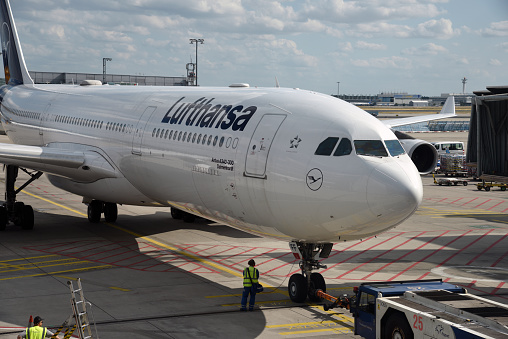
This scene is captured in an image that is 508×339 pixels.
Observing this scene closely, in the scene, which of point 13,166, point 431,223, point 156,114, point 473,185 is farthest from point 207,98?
point 473,185

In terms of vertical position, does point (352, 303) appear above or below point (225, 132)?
below

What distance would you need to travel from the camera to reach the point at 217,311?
699 inches

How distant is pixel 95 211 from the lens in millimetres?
31125

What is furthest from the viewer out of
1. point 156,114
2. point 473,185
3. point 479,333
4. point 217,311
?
point 473,185

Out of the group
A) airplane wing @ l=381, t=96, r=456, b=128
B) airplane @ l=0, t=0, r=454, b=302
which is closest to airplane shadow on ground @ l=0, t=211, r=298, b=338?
airplane @ l=0, t=0, r=454, b=302

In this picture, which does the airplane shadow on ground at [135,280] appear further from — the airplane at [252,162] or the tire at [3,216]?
Result: the airplane at [252,162]

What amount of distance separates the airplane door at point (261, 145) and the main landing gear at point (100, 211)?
15128 millimetres

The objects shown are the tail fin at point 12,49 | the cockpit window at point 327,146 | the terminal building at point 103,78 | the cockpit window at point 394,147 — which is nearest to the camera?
the cockpit window at point 327,146

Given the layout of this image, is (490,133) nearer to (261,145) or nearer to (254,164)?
(261,145)

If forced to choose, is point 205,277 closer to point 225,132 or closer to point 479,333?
point 225,132

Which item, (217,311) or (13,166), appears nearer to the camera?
(217,311)

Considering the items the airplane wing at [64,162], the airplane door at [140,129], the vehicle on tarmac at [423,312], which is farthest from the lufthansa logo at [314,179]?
the airplane wing at [64,162]

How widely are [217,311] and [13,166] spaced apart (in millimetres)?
14955

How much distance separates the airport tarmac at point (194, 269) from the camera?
55.4 feet
